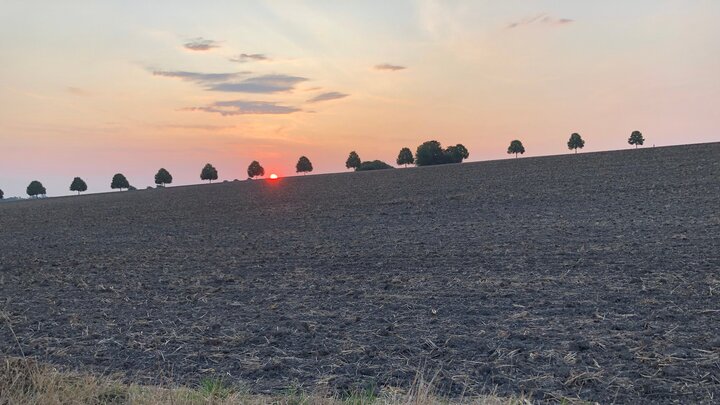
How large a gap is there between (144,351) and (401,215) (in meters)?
18.6

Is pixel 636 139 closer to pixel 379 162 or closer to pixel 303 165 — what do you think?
pixel 379 162

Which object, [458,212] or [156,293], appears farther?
[458,212]

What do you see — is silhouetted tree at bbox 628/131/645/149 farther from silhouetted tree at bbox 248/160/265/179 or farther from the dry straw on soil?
the dry straw on soil

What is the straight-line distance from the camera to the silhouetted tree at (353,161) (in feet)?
345

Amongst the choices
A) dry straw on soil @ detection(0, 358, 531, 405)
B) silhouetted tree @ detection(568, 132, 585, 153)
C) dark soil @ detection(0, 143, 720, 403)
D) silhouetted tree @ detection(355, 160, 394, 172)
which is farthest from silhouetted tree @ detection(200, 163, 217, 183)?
dry straw on soil @ detection(0, 358, 531, 405)

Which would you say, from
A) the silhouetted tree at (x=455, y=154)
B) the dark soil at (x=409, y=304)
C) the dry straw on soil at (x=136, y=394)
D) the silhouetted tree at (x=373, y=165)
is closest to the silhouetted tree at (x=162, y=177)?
the silhouetted tree at (x=373, y=165)

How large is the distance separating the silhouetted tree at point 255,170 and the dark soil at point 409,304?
9717 centimetres

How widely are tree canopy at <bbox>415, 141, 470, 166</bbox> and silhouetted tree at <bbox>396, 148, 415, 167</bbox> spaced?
23.7 feet

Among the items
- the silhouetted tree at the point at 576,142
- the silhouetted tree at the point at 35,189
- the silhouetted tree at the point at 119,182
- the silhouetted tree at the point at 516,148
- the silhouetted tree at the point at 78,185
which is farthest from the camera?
the silhouetted tree at the point at 35,189

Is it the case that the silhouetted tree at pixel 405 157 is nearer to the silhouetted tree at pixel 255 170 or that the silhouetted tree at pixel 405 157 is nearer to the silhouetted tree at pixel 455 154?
the silhouetted tree at pixel 455 154

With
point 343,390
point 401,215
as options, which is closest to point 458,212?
point 401,215

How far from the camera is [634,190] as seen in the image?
28.4 m

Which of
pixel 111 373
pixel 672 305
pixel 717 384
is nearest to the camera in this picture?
pixel 717 384

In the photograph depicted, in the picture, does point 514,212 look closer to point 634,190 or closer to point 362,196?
point 634,190
